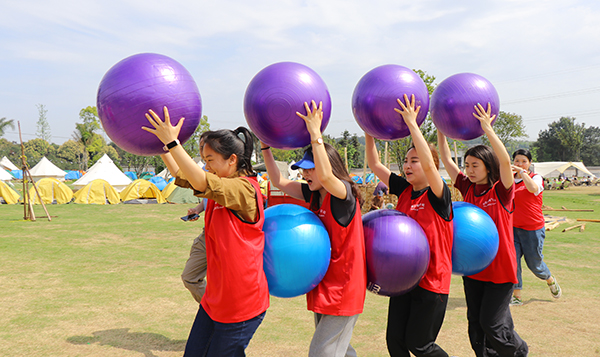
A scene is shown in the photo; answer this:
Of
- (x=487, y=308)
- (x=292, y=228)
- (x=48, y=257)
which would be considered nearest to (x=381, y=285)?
Answer: (x=292, y=228)

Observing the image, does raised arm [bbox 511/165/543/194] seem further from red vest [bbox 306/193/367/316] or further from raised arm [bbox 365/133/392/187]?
red vest [bbox 306/193/367/316]

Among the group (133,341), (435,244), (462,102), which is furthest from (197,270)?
(462,102)

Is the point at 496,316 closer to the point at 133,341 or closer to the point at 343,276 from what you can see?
the point at 343,276

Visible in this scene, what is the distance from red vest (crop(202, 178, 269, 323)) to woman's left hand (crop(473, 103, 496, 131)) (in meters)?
1.96

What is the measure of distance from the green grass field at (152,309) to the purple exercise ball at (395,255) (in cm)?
158

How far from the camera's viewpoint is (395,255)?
2.89 meters

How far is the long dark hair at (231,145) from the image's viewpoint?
2.78m

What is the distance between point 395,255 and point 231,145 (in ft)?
4.38

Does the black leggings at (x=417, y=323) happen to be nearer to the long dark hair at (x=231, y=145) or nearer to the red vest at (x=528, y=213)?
the long dark hair at (x=231, y=145)

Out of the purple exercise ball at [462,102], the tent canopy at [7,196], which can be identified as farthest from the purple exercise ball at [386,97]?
the tent canopy at [7,196]

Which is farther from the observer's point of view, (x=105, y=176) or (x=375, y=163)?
(x=105, y=176)

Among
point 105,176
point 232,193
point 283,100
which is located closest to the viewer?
point 232,193

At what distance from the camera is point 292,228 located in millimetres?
2736

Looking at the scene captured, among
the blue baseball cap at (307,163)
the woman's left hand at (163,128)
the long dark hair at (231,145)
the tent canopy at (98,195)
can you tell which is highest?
the woman's left hand at (163,128)
